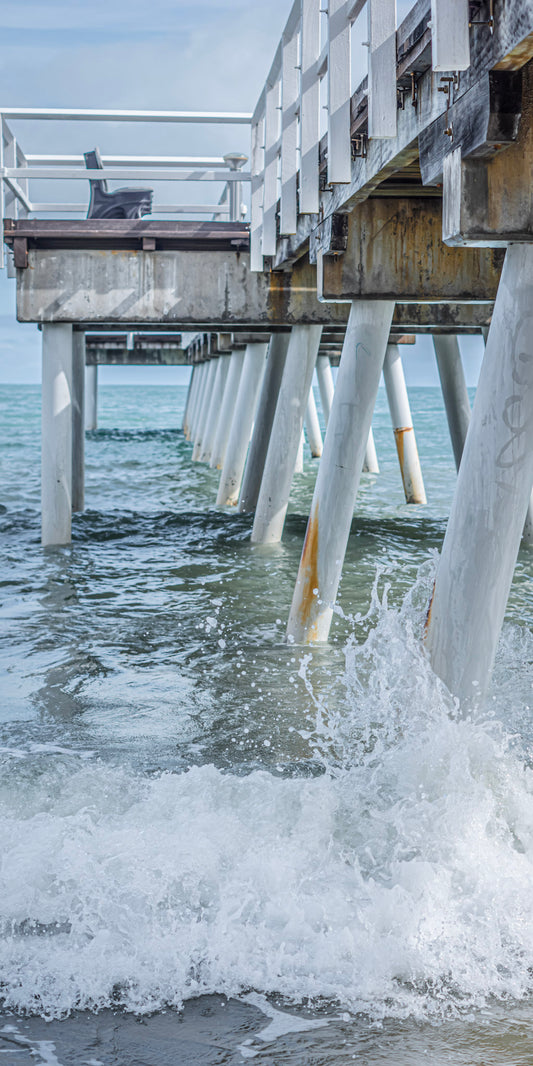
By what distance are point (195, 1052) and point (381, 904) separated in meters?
1.01

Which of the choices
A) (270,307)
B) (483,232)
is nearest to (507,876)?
(483,232)

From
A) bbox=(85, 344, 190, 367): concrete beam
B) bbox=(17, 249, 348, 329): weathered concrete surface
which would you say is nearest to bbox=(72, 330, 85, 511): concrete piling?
bbox=(17, 249, 348, 329): weathered concrete surface

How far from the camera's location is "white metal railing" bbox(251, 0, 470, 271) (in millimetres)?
3766

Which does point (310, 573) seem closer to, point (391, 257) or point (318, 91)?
point (391, 257)

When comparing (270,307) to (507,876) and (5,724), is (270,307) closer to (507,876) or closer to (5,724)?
(5,724)

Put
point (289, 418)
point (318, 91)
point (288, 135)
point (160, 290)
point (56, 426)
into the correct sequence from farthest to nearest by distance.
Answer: point (56, 426) < point (289, 418) < point (160, 290) < point (288, 135) < point (318, 91)

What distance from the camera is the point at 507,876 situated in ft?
13.1

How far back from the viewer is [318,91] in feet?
21.9

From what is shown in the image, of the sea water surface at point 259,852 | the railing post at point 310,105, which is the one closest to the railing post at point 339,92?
the railing post at point 310,105

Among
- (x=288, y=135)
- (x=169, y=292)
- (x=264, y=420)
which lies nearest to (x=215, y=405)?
(x=264, y=420)

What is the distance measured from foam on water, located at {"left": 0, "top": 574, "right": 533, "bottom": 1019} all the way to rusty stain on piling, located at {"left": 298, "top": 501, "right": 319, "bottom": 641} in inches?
101

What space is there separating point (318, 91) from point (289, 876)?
5.12 metres

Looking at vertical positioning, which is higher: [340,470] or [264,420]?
[264,420]

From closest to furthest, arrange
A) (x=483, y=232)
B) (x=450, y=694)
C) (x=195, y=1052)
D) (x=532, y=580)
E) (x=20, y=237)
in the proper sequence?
(x=195, y=1052)
(x=483, y=232)
(x=450, y=694)
(x=532, y=580)
(x=20, y=237)
